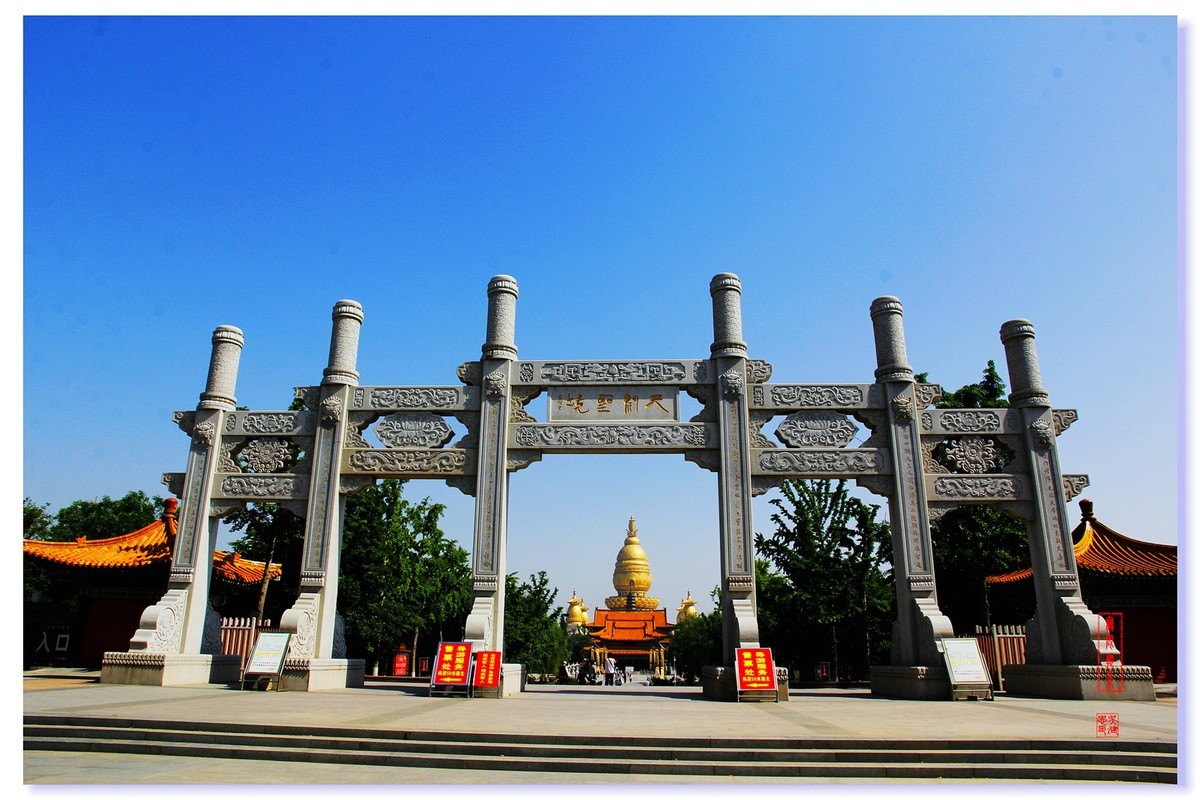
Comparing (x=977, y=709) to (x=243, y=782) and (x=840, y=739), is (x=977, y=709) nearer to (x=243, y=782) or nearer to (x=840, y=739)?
(x=840, y=739)

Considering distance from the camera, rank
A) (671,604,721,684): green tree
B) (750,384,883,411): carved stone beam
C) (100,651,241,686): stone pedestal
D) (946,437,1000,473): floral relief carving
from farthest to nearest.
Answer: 1. (671,604,721,684): green tree
2. (750,384,883,411): carved stone beam
3. (946,437,1000,473): floral relief carving
4. (100,651,241,686): stone pedestal

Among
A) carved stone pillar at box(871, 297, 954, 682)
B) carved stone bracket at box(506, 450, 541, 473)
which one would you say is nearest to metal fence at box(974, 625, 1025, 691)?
carved stone pillar at box(871, 297, 954, 682)

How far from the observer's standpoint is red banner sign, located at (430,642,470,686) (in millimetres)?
10258

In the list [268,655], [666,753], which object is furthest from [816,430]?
[268,655]

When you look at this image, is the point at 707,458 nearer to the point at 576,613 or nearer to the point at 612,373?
the point at 612,373

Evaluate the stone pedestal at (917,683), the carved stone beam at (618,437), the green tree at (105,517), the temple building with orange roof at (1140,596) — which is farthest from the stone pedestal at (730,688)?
the green tree at (105,517)

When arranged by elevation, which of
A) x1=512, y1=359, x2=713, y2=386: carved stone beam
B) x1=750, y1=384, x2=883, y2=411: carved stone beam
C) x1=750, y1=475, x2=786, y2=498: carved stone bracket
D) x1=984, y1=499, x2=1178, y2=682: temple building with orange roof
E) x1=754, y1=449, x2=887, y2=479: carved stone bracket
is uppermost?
x1=512, y1=359, x2=713, y2=386: carved stone beam

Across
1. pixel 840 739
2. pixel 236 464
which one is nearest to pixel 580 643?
pixel 236 464

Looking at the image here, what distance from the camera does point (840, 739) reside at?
5789mm

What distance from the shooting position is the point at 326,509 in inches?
464

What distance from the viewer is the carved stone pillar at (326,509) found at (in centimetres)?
1105

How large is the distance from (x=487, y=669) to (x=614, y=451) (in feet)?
11.5

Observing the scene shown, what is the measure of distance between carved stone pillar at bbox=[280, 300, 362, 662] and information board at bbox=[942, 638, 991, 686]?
27.4 ft

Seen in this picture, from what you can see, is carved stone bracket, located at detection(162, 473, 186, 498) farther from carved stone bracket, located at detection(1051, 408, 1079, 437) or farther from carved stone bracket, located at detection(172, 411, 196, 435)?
carved stone bracket, located at detection(1051, 408, 1079, 437)
